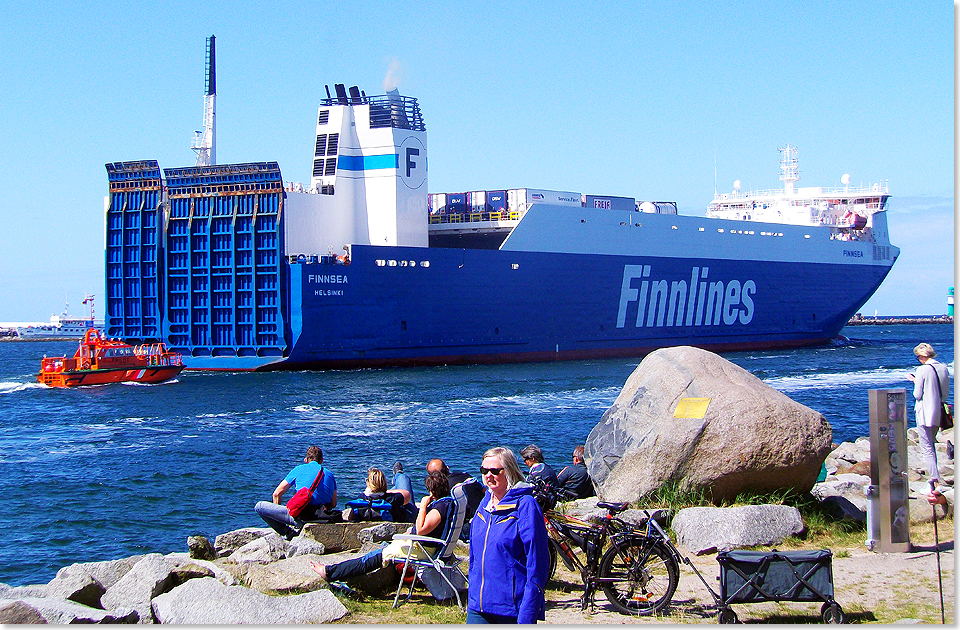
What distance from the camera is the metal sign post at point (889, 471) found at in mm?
5887

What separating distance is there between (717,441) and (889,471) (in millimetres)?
1238

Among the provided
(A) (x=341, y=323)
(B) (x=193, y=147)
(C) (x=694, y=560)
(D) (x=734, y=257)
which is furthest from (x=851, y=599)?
(D) (x=734, y=257)

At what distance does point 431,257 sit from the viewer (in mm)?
27422

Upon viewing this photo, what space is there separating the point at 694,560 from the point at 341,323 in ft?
68.0

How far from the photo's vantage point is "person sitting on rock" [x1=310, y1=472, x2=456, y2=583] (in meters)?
5.52

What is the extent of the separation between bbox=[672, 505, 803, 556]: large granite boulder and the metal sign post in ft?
1.98

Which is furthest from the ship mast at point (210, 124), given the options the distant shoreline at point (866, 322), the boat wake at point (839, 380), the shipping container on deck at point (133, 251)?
the distant shoreline at point (866, 322)

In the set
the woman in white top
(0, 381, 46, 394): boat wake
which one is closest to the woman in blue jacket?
the woman in white top

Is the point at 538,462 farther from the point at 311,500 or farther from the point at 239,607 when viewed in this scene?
the point at 239,607

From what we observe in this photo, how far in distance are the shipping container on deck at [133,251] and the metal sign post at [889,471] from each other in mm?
23918

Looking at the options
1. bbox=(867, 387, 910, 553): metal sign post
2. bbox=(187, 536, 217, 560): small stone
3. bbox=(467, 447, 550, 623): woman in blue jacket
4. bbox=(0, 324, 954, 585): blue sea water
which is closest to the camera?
bbox=(467, 447, 550, 623): woman in blue jacket

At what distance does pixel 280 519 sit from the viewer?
7504 mm

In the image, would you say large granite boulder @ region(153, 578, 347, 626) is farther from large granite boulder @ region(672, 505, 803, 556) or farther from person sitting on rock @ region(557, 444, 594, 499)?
person sitting on rock @ region(557, 444, 594, 499)

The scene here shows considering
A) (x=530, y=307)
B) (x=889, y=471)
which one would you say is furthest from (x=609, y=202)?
(x=889, y=471)
